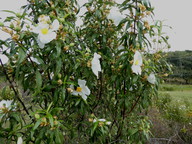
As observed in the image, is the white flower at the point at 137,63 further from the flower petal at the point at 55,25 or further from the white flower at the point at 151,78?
the flower petal at the point at 55,25

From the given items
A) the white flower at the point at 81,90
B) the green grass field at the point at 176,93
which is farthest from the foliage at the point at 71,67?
the green grass field at the point at 176,93

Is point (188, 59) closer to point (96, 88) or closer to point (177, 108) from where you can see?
point (177, 108)

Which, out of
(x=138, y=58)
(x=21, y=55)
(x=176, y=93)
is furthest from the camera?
(x=176, y=93)

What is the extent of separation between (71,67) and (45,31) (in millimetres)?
380

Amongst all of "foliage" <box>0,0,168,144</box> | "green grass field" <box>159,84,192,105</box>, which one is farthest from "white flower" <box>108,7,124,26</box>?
"green grass field" <box>159,84,192,105</box>

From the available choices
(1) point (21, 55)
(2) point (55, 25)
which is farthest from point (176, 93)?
(1) point (21, 55)

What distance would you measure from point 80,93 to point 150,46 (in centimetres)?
76

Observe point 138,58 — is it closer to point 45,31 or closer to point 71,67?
point 71,67

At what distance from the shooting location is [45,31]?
4.21 feet

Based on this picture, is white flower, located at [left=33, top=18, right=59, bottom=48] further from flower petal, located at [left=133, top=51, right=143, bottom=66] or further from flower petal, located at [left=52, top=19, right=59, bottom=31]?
flower petal, located at [left=133, top=51, right=143, bottom=66]

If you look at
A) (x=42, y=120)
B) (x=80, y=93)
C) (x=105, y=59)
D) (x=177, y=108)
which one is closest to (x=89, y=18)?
(x=105, y=59)

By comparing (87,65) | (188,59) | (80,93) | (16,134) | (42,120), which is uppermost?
(188,59)

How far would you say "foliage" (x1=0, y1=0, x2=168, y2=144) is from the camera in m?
1.33

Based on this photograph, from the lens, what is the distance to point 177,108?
4906 mm
